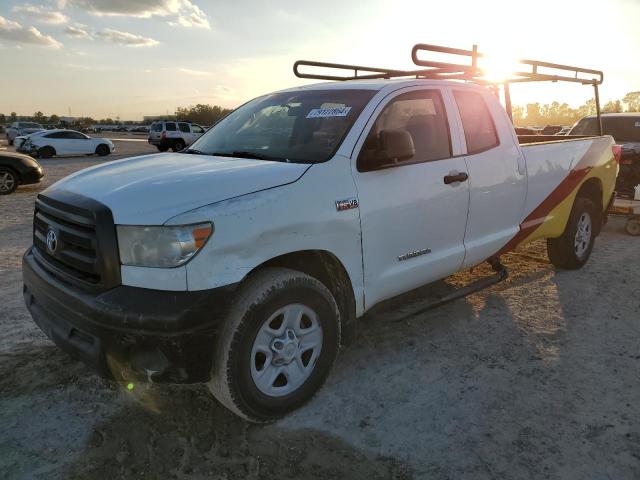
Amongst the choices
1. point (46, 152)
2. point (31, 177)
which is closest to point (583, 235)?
point (31, 177)

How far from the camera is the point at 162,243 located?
2.48 metres

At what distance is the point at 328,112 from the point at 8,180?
11252mm

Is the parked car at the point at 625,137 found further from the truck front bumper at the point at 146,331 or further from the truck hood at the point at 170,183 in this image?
the truck front bumper at the point at 146,331

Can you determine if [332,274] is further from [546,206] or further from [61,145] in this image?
[61,145]

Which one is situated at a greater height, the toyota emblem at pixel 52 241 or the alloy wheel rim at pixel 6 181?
the alloy wheel rim at pixel 6 181

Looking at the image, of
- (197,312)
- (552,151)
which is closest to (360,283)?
(197,312)

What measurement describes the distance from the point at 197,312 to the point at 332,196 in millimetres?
1024

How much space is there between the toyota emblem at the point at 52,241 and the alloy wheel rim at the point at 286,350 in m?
1.22

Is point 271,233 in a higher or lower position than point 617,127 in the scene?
lower

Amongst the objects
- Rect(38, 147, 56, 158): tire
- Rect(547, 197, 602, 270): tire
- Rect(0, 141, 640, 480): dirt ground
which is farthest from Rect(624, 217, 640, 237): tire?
Rect(38, 147, 56, 158): tire

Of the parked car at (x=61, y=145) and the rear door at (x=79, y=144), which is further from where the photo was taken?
the rear door at (x=79, y=144)

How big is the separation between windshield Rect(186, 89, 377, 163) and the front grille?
1148mm

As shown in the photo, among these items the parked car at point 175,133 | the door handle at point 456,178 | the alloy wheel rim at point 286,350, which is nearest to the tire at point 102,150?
the parked car at point 175,133

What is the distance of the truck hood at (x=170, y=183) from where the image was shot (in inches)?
99.6
